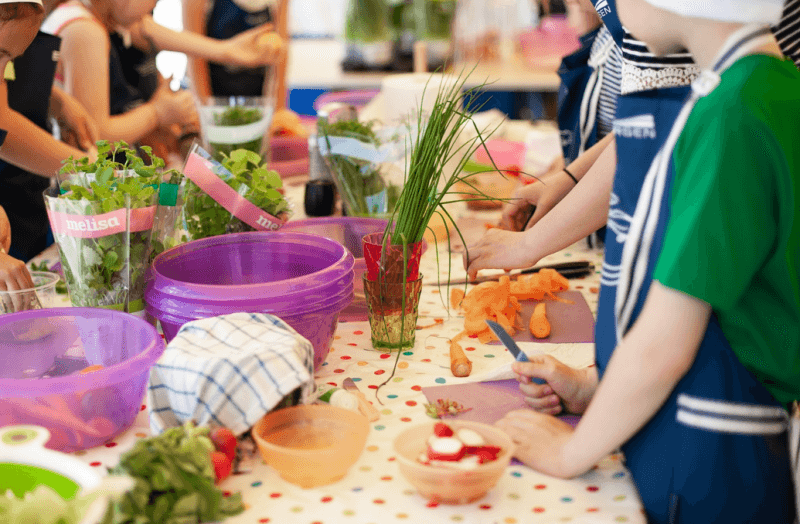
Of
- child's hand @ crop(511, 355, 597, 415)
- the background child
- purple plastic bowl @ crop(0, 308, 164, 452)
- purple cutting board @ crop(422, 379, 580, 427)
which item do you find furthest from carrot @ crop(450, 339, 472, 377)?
purple plastic bowl @ crop(0, 308, 164, 452)

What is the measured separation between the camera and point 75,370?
3.61 feet

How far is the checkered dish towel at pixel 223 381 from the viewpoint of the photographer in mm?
895

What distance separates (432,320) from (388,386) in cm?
27

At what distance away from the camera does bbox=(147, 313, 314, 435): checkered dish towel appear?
89 cm

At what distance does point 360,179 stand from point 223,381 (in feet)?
3.05

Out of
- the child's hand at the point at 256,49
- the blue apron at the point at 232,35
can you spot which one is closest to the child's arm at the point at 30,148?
the child's hand at the point at 256,49

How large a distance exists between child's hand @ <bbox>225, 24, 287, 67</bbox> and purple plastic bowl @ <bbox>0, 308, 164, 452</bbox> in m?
1.98

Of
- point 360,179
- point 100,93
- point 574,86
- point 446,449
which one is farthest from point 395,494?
point 100,93

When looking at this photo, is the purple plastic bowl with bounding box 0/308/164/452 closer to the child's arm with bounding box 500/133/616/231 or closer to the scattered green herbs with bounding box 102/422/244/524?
the scattered green herbs with bounding box 102/422/244/524

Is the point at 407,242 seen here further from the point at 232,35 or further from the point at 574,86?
the point at 232,35

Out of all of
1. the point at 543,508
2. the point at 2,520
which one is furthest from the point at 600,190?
the point at 2,520

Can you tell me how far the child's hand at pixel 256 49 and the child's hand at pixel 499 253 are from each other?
1796mm

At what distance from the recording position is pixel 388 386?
1.13 meters

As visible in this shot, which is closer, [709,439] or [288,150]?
[709,439]
